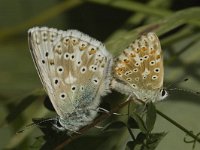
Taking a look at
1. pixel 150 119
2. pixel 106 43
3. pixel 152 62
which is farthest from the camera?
pixel 106 43

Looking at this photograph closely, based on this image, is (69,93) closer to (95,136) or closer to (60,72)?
(60,72)

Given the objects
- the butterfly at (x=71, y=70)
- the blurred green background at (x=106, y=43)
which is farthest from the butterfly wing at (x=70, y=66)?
the blurred green background at (x=106, y=43)

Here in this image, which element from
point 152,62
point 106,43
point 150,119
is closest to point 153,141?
point 150,119

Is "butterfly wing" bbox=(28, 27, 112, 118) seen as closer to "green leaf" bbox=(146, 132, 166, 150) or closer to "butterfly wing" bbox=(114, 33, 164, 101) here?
"butterfly wing" bbox=(114, 33, 164, 101)

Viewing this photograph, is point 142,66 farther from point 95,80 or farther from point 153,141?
point 153,141

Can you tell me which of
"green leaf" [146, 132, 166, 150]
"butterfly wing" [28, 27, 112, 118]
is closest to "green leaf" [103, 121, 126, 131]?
"green leaf" [146, 132, 166, 150]

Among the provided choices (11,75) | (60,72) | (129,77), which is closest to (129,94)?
(129,77)
